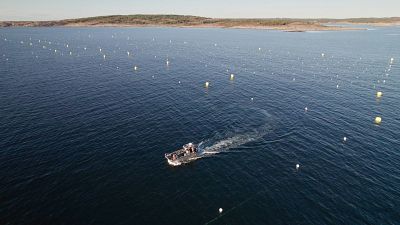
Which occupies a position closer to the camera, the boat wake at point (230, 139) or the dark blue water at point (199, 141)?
the dark blue water at point (199, 141)

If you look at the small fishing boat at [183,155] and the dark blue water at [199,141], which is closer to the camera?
the dark blue water at [199,141]

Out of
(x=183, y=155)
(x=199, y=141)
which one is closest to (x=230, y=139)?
(x=199, y=141)

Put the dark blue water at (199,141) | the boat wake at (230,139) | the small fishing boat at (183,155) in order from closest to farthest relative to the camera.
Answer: the dark blue water at (199,141), the small fishing boat at (183,155), the boat wake at (230,139)

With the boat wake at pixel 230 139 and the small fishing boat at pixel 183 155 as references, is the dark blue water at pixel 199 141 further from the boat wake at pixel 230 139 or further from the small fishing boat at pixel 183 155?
the small fishing boat at pixel 183 155

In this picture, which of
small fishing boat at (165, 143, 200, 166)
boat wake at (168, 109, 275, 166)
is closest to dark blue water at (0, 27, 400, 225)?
boat wake at (168, 109, 275, 166)

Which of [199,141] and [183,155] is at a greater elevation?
[183,155]

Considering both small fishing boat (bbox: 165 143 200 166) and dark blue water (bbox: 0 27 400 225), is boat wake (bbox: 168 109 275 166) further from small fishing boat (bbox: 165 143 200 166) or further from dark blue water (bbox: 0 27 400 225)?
dark blue water (bbox: 0 27 400 225)

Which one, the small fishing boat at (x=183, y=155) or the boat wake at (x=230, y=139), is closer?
the small fishing boat at (x=183, y=155)

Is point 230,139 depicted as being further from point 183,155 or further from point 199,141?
point 183,155

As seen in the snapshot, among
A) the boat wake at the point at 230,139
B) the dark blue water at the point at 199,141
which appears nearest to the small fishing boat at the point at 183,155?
the boat wake at the point at 230,139

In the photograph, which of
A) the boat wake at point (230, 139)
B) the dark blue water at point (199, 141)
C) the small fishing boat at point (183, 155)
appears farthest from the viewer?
Answer: the boat wake at point (230, 139)
